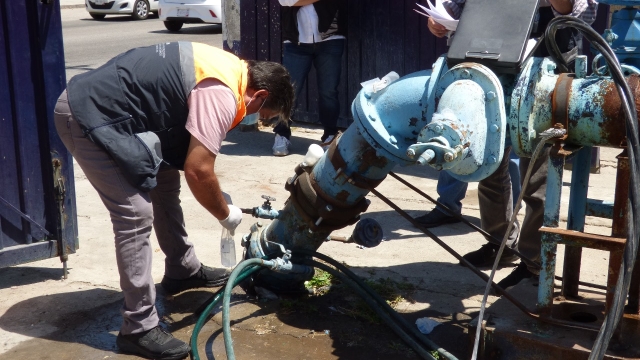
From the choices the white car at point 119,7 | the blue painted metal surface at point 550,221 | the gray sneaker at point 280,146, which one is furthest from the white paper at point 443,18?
the white car at point 119,7

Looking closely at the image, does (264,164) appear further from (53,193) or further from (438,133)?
(438,133)

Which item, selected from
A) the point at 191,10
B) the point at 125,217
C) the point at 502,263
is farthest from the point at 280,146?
the point at 191,10

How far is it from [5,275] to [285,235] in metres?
1.73

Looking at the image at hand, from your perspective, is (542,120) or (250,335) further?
(250,335)

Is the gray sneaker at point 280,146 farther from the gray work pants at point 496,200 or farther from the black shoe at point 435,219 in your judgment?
the gray work pants at point 496,200

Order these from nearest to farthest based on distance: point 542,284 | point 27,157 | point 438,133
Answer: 1. point 438,133
2. point 542,284
3. point 27,157

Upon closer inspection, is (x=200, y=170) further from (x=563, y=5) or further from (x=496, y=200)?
(x=563, y=5)

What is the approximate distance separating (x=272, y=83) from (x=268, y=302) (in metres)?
1.15

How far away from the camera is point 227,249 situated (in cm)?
415

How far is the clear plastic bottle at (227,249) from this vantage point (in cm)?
412

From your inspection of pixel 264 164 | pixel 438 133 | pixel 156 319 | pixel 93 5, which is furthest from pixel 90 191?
pixel 93 5

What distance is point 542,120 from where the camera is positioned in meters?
2.92

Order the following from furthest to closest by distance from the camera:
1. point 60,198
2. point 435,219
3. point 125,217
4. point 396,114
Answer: point 435,219
point 60,198
point 125,217
point 396,114

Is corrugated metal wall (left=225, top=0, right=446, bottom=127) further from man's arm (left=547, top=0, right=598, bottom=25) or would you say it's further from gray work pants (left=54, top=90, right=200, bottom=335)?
gray work pants (left=54, top=90, right=200, bottom=335)
